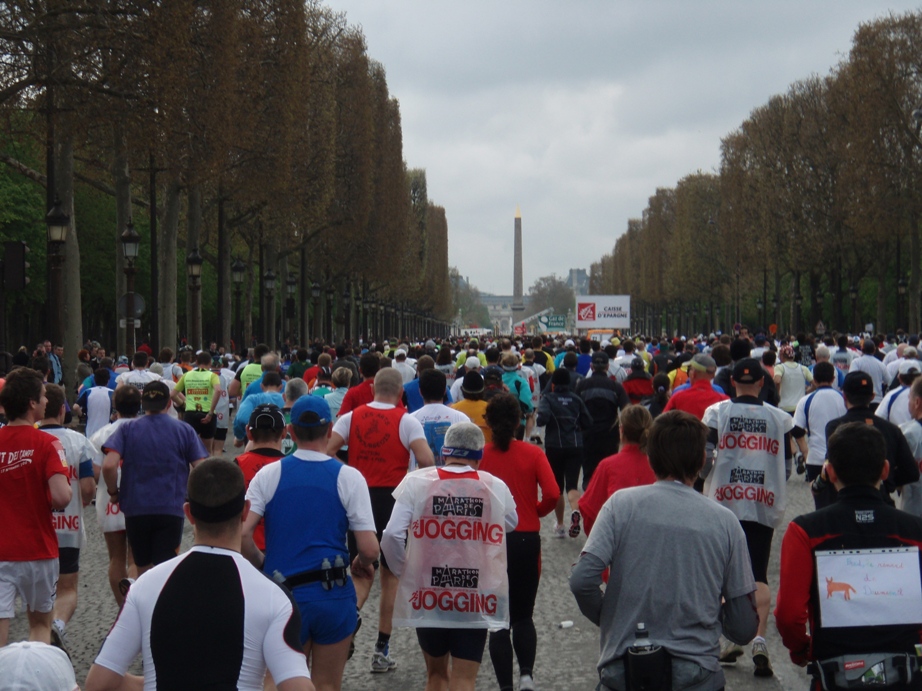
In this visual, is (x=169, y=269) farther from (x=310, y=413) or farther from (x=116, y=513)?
(x=310, y=413)

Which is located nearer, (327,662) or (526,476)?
(327,662)

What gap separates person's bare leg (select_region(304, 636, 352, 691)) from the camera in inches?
224

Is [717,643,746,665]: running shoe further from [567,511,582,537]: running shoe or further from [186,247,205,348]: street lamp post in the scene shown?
[186,247,205,348]: street lamp post

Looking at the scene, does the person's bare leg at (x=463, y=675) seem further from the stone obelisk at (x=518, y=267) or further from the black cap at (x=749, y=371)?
the stone obelisk at (x=518, y=267)

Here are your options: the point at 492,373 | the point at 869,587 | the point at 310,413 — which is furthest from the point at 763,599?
the point at 492,373

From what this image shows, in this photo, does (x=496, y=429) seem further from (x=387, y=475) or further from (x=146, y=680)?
(x=146, y=680)

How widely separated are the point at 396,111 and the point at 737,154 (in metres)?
17.5

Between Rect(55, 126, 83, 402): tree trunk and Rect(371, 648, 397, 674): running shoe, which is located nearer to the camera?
Rect(371, 648, 397, 674): running shoe

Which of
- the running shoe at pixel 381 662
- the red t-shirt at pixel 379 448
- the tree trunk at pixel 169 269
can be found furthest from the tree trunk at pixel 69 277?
the running shoe at pixel 381 662

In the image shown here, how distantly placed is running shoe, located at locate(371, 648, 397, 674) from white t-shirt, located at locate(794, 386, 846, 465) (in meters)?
4.00

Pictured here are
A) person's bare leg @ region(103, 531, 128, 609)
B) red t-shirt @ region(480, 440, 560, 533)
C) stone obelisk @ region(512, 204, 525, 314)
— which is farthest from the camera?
stone obelisk @ region(512, 204, 525, 314)

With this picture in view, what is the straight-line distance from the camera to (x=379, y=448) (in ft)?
27.8

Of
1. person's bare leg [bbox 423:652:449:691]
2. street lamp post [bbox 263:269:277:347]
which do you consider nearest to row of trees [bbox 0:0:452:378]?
street lamp post [bbox 263:269:277:347]

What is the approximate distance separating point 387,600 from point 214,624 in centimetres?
473
